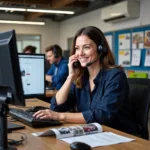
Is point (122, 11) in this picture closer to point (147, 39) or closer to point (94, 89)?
point (147, 39)

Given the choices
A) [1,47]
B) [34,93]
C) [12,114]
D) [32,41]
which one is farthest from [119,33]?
[1,47]

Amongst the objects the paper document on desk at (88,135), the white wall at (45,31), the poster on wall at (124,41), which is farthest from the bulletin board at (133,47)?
the paper document on desk at (88,135)

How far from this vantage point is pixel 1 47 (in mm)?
1040

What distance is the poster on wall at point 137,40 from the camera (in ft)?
17.6

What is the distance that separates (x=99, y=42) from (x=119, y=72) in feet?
0.90

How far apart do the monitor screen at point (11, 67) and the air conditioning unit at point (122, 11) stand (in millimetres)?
4720

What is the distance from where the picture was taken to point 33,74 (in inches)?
81.3

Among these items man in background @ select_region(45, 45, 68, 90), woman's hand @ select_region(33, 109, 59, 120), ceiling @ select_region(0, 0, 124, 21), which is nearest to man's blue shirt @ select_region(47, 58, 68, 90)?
man in background @ select_region(45, 45, 68, 90)

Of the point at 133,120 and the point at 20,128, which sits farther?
the point at 133,120

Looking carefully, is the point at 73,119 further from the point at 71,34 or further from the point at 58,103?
the point at 71,34

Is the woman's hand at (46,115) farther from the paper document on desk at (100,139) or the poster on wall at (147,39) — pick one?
the poster on wall at (147,39)

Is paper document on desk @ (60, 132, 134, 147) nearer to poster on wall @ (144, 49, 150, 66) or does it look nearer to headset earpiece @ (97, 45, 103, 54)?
headset earpiece @ (97, 45, 103, 54)

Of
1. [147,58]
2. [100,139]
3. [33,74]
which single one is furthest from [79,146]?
[147,58]

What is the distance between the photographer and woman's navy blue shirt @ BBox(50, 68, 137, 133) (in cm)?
154
